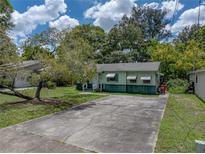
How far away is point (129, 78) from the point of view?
66.0ft

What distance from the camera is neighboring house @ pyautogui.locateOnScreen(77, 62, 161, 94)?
19.3m

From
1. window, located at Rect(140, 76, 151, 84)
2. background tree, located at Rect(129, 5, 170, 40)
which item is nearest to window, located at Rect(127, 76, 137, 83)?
window, located at Rect(140, 76, 151, 84)

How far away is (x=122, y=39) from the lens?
3638 cm

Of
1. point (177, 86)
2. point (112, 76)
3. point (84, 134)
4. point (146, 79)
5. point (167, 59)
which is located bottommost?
point (84, 134)

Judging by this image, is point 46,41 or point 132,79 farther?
point 132,79

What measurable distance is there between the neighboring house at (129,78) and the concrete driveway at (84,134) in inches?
399

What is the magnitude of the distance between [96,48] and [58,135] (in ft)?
103

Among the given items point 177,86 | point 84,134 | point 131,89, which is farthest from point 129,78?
point 84,134

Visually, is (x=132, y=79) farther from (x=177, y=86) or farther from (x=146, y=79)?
(x=177, y=86)

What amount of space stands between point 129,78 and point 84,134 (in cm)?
1405

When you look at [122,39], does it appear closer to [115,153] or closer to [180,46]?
[180,46]

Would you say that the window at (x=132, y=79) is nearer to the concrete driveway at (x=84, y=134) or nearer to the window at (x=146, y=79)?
the window at (x=146, y=79)

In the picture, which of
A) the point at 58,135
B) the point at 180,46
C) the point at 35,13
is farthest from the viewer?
the point at 180,46

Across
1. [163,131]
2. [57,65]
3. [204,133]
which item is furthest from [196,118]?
[57,65]
